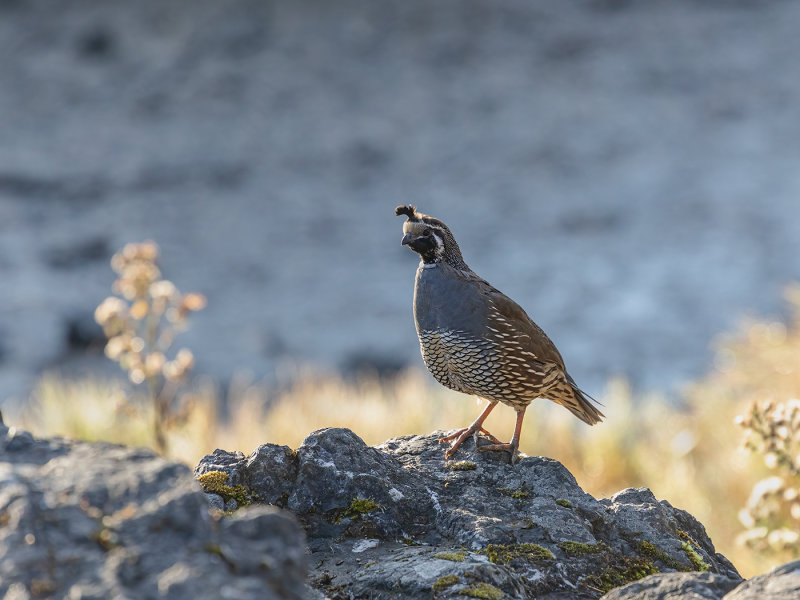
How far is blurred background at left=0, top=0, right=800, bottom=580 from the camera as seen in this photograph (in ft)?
43.7

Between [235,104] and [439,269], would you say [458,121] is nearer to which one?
[235,104]

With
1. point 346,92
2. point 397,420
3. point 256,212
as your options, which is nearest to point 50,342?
point 256,212

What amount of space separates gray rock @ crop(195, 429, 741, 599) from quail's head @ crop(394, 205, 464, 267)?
0.78 metres

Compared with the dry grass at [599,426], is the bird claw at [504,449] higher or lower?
lower

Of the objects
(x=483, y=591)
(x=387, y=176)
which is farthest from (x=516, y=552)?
(x=387, y=176)

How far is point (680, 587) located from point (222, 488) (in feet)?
3.81

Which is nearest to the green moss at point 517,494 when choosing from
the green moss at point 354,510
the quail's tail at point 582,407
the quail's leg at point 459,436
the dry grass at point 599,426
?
the quail's leg at point 459,436

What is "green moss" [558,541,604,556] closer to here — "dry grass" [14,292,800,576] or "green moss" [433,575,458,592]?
"green moss" [433,575,458,592]

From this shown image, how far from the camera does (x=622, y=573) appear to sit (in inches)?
94.0

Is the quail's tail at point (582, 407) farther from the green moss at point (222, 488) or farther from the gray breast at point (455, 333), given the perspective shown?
the green moss at point (222, 488)

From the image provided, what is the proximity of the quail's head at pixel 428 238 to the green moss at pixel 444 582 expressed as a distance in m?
1.47

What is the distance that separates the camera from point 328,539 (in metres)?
2.39

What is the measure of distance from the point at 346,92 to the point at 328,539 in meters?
16.6

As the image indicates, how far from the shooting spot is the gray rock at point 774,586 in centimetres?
164
